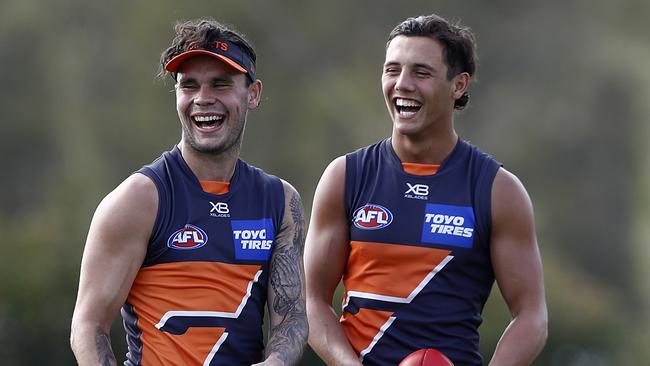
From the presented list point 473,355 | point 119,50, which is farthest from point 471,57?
point 119,50

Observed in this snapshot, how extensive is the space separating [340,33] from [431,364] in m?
14.2

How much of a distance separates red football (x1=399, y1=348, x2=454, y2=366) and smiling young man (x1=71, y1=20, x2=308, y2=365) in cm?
53

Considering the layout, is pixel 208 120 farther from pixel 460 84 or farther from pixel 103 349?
pixel 460 84

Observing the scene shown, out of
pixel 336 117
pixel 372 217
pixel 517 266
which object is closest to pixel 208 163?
pixel 372 217

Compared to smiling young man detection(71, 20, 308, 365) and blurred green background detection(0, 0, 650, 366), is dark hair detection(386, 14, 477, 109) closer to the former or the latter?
smiling young man detection(71, 20, 308, 365)

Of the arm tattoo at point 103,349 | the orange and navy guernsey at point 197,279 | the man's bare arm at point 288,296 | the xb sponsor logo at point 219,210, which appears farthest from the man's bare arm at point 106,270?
the man's bare arm at point 288,296

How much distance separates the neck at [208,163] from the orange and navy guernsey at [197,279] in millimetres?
40

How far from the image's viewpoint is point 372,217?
248 inches

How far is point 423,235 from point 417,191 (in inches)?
9.4

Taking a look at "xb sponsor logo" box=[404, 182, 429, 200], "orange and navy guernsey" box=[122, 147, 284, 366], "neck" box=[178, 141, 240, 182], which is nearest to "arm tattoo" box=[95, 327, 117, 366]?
"orange and navy guernsey" box=[122, 147, 284, 366]

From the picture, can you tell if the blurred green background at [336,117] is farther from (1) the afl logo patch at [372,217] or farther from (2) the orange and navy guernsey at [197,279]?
(2) the orange and navy guernsey at [197,279]

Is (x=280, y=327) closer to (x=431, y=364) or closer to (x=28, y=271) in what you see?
(x=431, y=364)

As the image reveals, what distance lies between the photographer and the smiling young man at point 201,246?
5.62m

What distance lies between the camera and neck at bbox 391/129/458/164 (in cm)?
641
